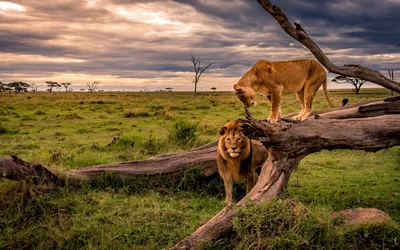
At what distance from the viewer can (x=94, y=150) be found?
12.1m

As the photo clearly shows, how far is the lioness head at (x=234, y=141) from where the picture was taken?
586 centimetres

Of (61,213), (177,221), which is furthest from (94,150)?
(177,221)

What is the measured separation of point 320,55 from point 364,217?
2.65m

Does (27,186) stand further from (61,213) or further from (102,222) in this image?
(102,222)

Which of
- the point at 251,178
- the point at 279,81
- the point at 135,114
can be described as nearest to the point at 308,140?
the point at 251,178

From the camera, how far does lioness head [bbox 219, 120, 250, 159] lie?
586 cm

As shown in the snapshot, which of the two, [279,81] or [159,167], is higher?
[279,81]

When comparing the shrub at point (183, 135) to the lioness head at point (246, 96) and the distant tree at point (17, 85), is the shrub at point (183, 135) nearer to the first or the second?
the lioness head at point (246, 96)

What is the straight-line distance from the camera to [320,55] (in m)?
6.61

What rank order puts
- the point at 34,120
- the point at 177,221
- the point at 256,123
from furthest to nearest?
the point at 34,120
the point at 177,221
the point at 256,123

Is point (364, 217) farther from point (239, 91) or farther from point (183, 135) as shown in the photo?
point (183, 135)

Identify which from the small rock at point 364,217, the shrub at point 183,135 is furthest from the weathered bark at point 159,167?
the shrub at point 183,135

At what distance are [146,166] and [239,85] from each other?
2.39m

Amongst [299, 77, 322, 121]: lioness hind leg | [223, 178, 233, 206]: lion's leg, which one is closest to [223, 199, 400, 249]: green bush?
[223, 178, 233, 206]: lion's leg
